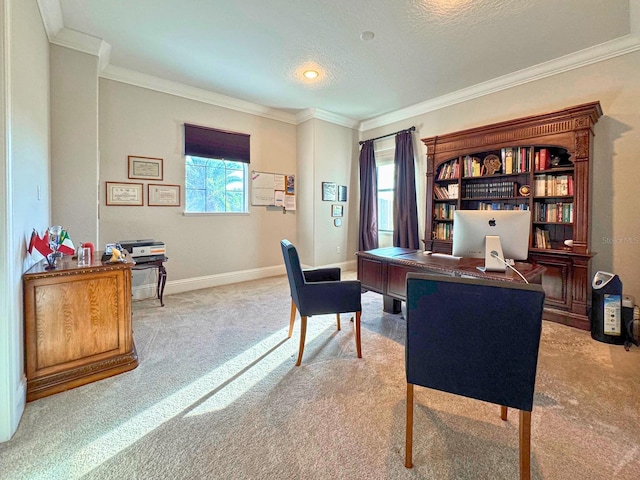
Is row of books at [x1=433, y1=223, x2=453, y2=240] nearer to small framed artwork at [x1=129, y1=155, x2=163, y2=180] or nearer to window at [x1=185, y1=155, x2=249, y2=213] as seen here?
window at [x1=185, y1=155, x2=249, y2=213]

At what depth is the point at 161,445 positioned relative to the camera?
1.49 meters

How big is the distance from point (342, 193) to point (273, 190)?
1320 millimetres

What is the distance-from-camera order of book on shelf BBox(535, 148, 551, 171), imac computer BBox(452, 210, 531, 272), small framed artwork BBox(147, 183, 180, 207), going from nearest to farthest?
imac computer BBox(452, 210, 531, 272) → book on shelf BBox(535, 148, 551, 171) → small framed artwork BBox(147, 183, 180, 207)

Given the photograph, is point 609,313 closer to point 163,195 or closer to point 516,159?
point 516,159

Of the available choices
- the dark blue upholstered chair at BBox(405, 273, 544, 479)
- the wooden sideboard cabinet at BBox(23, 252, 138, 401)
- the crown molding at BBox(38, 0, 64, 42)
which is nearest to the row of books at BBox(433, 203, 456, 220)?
the dark blue upholstered chair at BBox(405, 273, 544, 479)

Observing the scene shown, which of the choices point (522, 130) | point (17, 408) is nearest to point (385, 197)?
point (522, 130)

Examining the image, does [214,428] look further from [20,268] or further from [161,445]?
[20,268]

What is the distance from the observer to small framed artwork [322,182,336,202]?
5.27m

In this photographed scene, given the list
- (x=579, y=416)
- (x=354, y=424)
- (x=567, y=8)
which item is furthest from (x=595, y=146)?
(x=354, y=424)

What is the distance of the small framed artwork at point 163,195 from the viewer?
155 inches

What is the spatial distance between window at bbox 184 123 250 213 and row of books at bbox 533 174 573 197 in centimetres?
393

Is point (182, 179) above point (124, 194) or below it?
above

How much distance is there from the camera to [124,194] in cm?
374

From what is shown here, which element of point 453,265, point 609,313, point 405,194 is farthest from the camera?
point 405,194
